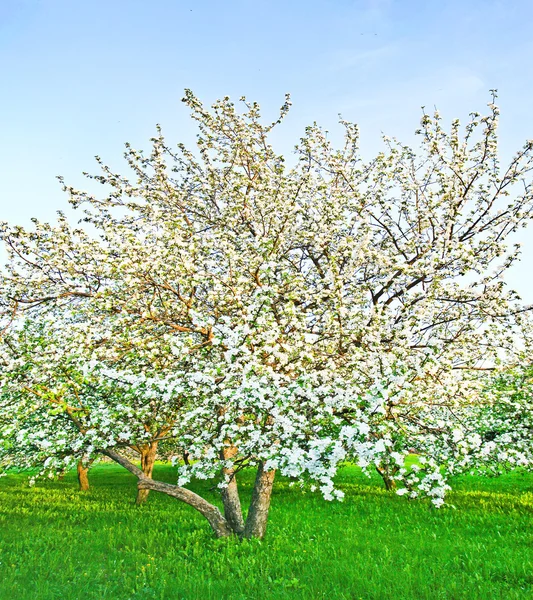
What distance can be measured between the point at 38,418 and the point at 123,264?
4.78 metres

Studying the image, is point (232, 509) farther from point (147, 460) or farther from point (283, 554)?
point (147, 460)

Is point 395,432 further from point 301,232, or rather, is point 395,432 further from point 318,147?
point 318,147

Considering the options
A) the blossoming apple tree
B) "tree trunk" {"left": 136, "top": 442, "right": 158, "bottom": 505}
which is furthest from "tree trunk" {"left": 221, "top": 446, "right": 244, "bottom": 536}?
"tree trunk" {"left": 136, "top": 442, "right": 158, "bottom": 505}

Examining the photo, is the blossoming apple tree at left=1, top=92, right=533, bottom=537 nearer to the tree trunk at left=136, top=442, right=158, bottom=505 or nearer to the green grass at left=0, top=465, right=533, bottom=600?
the green grass at left=0, top=465, right=533, bottom=600

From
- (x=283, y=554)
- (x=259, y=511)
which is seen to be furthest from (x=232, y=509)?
(x=283, y=554)

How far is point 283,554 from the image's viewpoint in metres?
9.43

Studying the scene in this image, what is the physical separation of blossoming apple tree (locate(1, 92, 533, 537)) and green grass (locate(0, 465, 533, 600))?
5.14 ft

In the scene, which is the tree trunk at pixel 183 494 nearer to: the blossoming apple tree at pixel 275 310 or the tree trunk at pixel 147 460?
the blossoming apple tree at pixel 275 310

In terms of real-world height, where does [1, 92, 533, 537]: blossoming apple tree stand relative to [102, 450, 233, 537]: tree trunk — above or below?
above

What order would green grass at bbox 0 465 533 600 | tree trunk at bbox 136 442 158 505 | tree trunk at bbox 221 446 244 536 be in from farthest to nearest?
tree trunk at bbox 136 442 158 505, tree trunk at bbox 221 446 244 536, green grass at bbox 0 465 533 600

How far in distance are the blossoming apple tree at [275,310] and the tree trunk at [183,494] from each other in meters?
0.04

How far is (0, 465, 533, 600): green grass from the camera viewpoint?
7367 mm

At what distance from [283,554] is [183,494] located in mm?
2537

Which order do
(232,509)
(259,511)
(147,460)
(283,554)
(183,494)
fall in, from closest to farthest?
1. (283,554)
2. (183,494)
3. (259,511)
4. (232,509)
5. (147,460)
